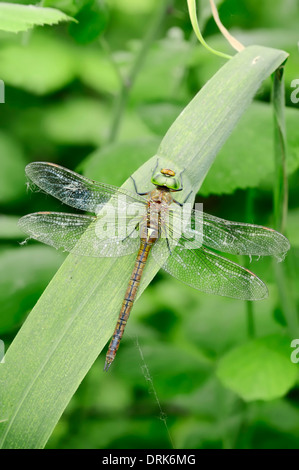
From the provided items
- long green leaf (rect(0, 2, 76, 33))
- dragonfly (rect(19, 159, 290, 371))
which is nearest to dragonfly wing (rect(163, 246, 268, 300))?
dragonfly (rect(19, 159, 290, 371))

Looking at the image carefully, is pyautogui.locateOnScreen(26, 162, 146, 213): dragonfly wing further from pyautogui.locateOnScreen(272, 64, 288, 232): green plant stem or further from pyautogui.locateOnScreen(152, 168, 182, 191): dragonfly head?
pyautogui.locateOnScreen(272, 64, 288, 232): green plant stem

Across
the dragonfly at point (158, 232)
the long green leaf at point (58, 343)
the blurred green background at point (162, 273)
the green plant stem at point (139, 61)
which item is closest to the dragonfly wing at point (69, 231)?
the dragonfly at point (158, 232)

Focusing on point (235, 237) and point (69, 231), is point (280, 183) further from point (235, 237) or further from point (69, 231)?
point (69, 231)

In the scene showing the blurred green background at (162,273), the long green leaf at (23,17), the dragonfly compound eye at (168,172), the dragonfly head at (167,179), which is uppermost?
the long green leaf at (23,17)

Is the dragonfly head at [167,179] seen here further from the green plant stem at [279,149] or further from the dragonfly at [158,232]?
the green plant stem at [279,149]

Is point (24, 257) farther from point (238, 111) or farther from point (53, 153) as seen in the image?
point (53, 153)

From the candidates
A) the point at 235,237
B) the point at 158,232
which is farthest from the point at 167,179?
the point at 235,237
